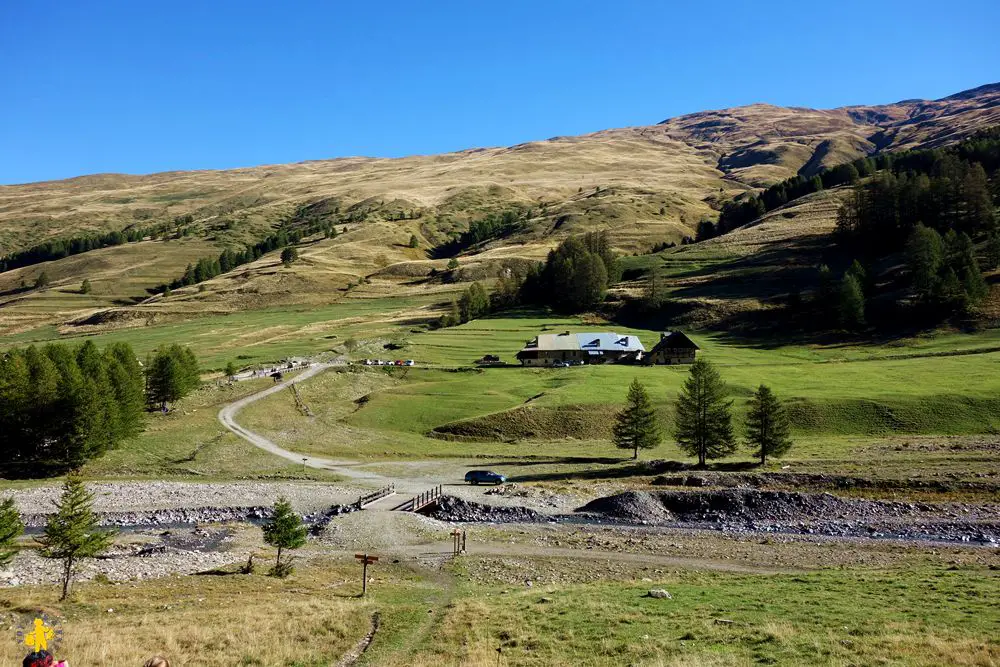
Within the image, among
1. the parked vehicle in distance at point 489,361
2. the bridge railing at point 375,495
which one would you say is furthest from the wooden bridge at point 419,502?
the parked vehicle in distance at point 489,361

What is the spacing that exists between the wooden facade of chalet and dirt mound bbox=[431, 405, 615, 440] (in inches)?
1522

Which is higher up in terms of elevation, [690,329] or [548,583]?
[690,329]

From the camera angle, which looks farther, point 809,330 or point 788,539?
point 809,330

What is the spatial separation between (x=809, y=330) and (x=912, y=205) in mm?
60969

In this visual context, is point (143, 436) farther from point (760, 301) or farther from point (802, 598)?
point (760, 301)

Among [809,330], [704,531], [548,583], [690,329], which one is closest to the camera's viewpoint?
[548,583]

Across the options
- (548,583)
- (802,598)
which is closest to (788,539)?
(802,598)

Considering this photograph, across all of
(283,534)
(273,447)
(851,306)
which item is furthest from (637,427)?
(851,306)

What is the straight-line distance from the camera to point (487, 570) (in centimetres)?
3878

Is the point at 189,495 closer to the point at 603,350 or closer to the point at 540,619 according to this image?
the point at 540,619

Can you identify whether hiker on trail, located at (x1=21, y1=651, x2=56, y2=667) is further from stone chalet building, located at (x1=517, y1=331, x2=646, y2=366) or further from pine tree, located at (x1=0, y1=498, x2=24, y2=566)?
stone chalet building, located at (x1=517, y1=331, x2=646, y2=366)

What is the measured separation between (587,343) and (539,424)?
46.4 meters

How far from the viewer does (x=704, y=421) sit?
6844 centimetres

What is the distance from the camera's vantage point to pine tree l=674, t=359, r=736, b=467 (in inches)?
2665
